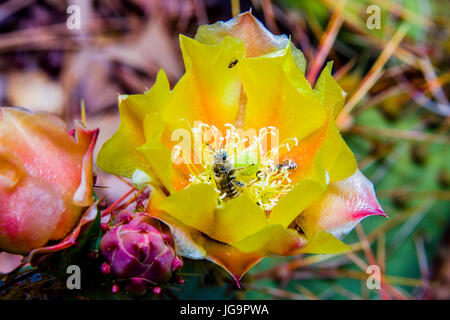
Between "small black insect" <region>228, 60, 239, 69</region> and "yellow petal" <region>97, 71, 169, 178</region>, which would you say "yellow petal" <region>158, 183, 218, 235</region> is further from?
"small black insect" <region>228, 60, 239, 69</region>

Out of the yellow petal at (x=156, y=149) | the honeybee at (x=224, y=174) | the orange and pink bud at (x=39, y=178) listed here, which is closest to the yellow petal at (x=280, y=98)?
the honeybee at (x=224, y=174)

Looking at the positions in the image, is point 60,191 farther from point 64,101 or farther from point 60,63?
point 60,63

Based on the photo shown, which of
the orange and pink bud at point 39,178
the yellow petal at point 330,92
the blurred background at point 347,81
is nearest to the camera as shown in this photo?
the orange and pink bud at point 39,178

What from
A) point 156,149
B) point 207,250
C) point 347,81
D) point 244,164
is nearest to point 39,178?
point 156,149

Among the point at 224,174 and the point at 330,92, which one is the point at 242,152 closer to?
the point at 224,174

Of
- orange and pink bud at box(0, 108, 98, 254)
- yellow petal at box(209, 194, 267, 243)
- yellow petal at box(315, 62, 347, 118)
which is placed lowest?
yellow petal at box(209, 194, 267, 243)

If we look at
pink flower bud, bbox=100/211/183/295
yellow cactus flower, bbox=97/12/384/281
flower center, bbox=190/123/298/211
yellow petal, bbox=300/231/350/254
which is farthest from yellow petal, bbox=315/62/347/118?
pink flower bud, bbox=100/211/183/295

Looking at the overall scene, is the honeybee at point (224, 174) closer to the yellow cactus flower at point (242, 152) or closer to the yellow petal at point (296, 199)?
the yellow cactus flower at point (242, 152)

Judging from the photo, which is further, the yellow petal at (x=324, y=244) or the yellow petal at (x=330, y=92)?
the yellow petal at (x=330, y=92)
